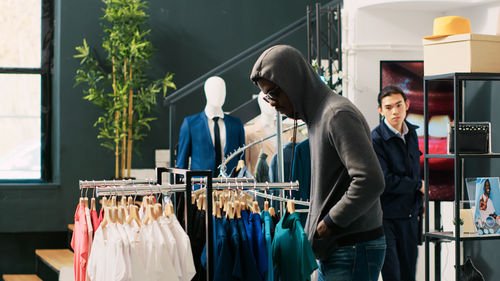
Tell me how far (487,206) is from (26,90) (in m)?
5.01

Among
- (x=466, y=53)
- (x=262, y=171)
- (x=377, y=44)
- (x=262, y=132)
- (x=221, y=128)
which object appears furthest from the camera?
(x=262, y=132)

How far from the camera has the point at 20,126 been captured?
23.5ft

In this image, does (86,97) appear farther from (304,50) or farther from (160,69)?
(304,50)

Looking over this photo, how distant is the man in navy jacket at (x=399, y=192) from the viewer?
427 cm

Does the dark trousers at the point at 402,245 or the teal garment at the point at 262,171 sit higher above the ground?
the teal garment at the point at 262,171

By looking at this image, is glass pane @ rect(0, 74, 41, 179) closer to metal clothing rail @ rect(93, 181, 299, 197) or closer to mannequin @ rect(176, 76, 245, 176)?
mannequin @ rect(176, 76, 245, 176)

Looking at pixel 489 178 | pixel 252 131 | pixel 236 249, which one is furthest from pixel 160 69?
pixel 236 249

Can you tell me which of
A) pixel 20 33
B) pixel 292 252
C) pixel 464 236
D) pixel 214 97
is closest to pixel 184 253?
pixel 292 252

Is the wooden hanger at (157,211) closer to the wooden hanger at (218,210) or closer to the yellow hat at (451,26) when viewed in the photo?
the wooden hanger at (218,210)

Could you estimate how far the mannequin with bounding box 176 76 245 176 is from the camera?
521 centimetres

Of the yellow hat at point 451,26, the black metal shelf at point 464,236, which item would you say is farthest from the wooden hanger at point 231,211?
the yellow hat at point 451,26

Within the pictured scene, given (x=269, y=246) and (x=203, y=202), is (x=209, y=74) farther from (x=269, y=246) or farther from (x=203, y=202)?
(x=269, y=246)

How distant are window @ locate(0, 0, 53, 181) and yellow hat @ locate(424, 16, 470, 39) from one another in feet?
14.6

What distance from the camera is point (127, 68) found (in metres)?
6.69
